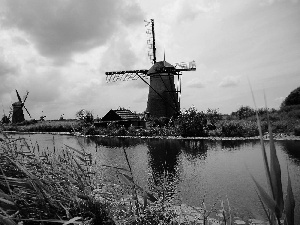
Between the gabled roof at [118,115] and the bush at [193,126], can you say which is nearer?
the bush at [193,126]

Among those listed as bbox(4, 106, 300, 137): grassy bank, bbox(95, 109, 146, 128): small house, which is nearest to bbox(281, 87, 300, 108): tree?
bbox(4, 106, 300, 137): grassy bank

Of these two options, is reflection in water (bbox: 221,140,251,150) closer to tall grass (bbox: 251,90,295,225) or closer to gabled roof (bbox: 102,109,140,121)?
tall grass (bbox: 251,90,295,225)

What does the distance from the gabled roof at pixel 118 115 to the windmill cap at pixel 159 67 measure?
6447mm

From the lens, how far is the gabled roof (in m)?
36.5

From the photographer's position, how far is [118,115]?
36.4m

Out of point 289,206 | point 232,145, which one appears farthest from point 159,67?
point 289,206

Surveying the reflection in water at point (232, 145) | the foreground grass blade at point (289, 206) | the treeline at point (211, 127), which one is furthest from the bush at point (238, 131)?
the foreground grass blade at point (289, 206)

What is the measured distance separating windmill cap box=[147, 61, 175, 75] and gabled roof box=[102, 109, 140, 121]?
6.45m

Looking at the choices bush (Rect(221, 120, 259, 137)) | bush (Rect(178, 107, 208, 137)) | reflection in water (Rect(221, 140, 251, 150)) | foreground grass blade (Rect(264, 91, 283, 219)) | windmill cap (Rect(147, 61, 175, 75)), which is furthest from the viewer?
windmill cap (Rect(147, 61, 175, 75))

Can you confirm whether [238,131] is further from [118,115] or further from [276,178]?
[276,178]

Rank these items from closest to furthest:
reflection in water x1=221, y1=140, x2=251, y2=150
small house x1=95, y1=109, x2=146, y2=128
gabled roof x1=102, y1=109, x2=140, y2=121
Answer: reflection in water x1=221, y1=140, x2=251, y2=150 < small house x1=95, y1=109, x2=146, y2=128 < gabled roof x1=102, y1=109, x2=140, y2=121

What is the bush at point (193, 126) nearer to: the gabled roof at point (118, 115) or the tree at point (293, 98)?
the gabled roof at point (118, 115)

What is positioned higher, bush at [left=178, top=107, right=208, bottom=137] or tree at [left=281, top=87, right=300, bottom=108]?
tree at [left=281, top=87, right=300, bottom=108]

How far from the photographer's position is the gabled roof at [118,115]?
3650 centimetres
